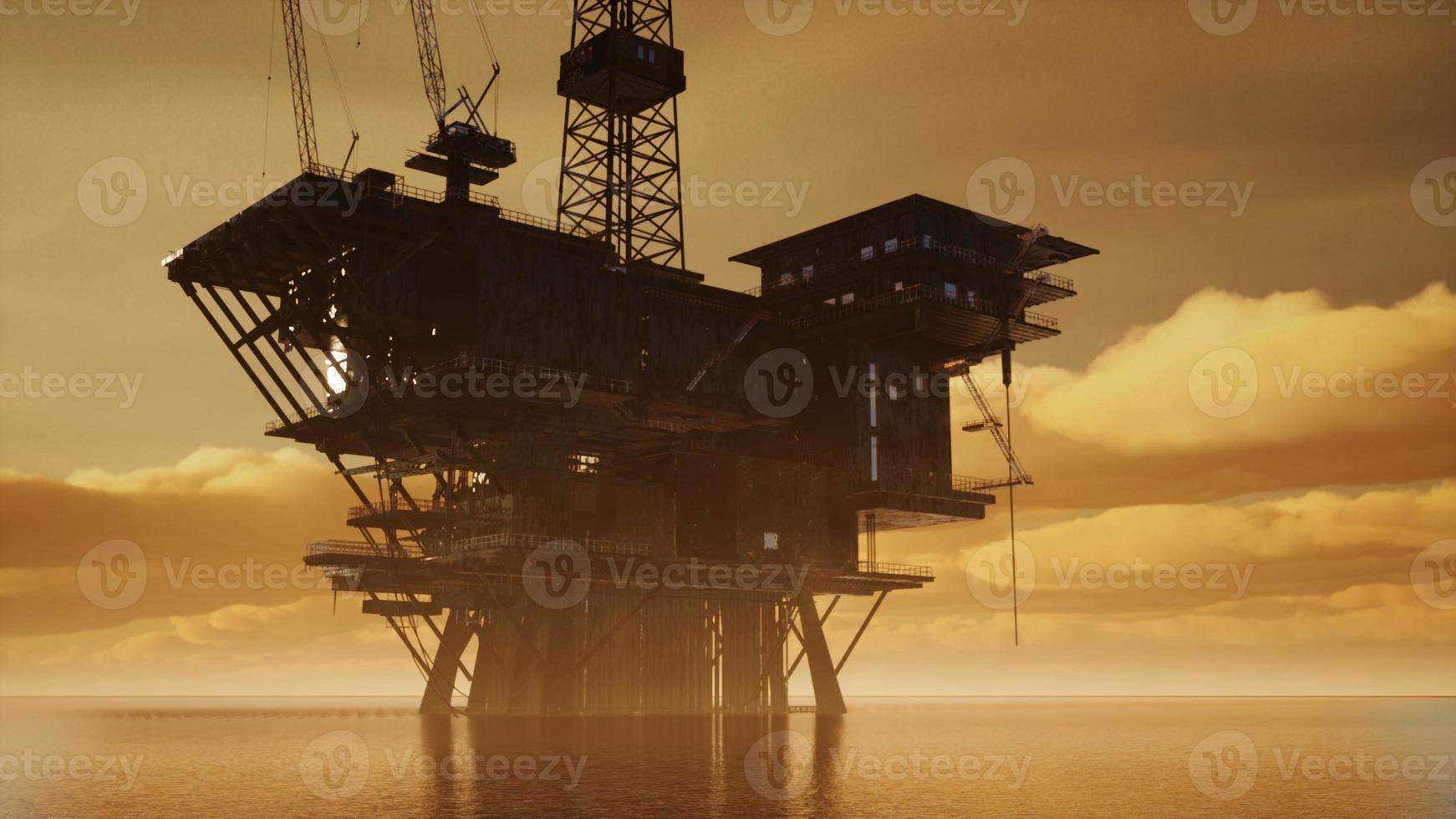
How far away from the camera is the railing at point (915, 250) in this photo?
88.7 meters

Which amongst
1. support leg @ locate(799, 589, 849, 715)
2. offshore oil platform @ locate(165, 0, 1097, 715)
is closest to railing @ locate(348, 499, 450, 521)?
offshore oil platform @ locate(165, 0, 1097, 715)

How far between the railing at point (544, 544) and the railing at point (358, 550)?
4389 millimetres

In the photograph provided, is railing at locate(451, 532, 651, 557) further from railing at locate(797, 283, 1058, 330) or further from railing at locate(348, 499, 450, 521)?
railing at locate(797, 283, 1058, 330)

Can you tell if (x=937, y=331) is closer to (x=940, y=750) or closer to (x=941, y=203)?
(x=941, y=203)

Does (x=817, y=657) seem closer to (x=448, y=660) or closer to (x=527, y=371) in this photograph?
(x=448, y=660)

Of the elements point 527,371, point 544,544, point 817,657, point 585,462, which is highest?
point 527,371

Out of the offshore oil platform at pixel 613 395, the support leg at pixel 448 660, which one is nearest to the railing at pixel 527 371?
the offshore oil platform at pixel 613 395

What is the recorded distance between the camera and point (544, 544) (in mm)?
79625

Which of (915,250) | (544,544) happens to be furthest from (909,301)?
(544,544)

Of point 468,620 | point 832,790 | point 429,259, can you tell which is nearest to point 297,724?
point 468,620

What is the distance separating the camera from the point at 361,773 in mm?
62438

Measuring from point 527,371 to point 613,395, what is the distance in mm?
5774

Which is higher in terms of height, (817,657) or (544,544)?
(544,544)

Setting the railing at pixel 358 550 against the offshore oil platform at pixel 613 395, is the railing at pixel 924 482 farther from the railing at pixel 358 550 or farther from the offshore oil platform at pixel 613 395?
the railing at pixel 358 550
